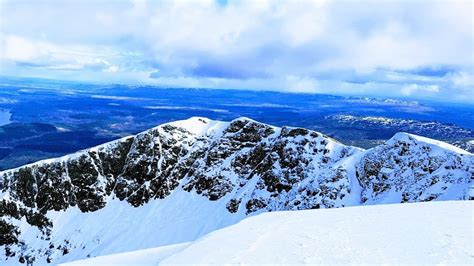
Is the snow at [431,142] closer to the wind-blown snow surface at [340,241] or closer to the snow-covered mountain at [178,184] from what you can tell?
the snow-covered mountain at [178,184]

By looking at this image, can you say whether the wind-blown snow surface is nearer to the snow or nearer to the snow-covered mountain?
the snow-covered mountain

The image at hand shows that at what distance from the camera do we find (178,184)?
17125 cm

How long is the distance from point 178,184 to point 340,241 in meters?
155

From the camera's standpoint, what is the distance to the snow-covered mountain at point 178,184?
132 m

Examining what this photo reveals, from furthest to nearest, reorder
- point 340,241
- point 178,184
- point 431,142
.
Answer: point 178,184 → point 431,142 → point 340,241

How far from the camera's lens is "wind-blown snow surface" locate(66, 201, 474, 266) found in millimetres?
18312

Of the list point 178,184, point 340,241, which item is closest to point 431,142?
point 178,184

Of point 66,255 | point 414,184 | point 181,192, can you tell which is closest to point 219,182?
point 181,192

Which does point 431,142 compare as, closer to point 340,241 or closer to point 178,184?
point 178,184

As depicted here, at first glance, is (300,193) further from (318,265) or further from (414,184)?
(318,265)

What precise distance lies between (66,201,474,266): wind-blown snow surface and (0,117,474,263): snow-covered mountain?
10183 centimetres

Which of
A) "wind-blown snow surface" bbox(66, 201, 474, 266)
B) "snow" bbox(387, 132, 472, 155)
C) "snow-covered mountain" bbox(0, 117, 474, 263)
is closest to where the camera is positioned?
"wind-blown snow surface" bbox(66, 201, 474, 266)

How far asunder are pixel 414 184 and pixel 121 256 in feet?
346

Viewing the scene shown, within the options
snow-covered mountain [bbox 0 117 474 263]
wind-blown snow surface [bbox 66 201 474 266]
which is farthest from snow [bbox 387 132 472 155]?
wind-blown snow surface [bbox 66 201 474 266]
